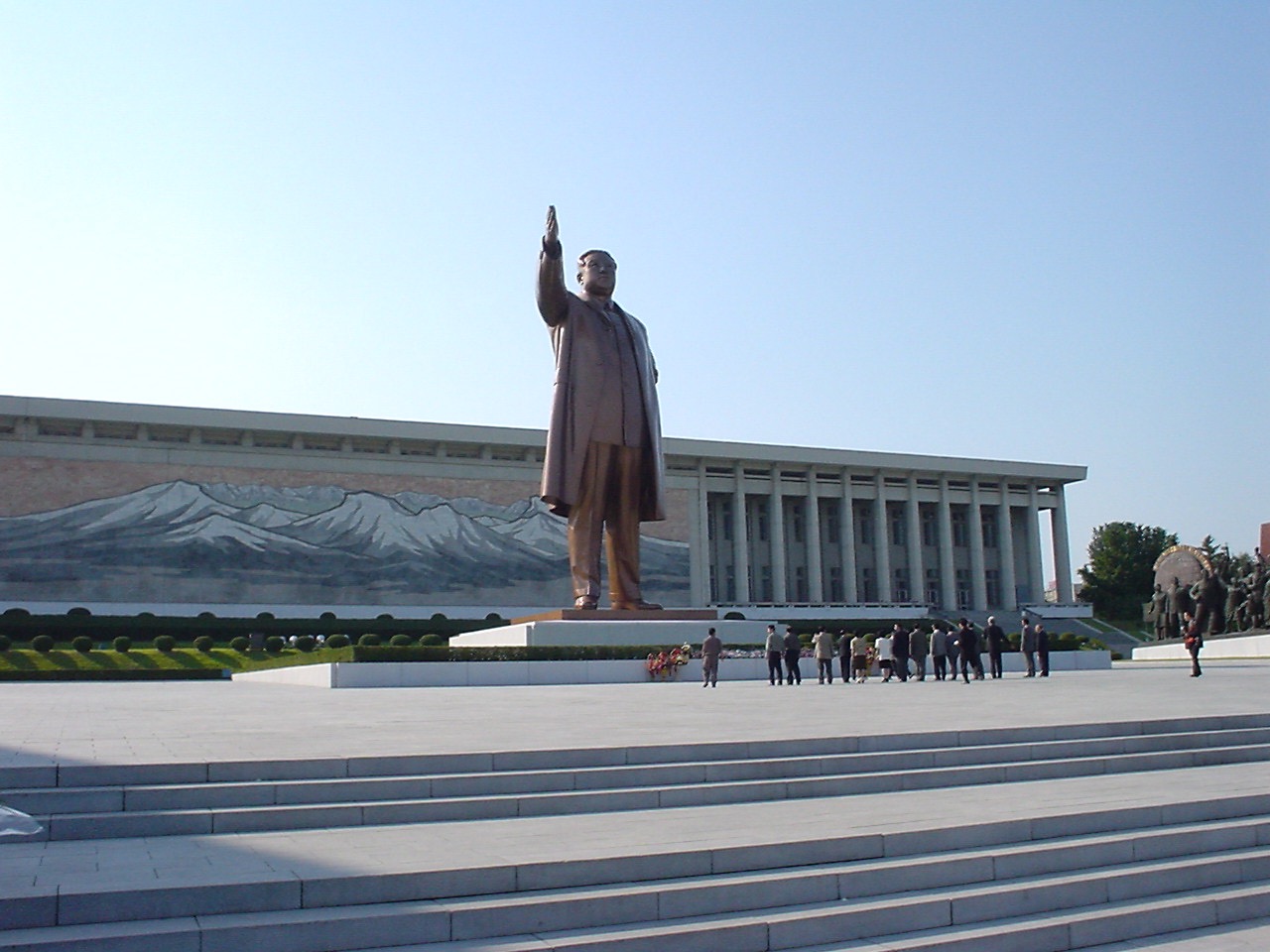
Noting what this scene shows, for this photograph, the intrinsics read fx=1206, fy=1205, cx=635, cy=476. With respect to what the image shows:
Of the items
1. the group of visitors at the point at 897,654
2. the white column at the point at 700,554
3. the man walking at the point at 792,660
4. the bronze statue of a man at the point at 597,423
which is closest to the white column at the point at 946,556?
the white column at the point at 700,554

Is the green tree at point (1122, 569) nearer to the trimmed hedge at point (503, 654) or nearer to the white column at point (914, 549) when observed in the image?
the white column at point (914, 549)

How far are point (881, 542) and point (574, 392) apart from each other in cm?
3315

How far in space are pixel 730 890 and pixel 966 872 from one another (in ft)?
3.92

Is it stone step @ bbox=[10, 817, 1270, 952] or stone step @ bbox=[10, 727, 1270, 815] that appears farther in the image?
stone step @ bbox=[10, 727, 1270, 815]

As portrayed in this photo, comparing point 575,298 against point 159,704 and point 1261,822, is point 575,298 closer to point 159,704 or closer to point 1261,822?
point 159,704

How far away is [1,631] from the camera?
3025 cm

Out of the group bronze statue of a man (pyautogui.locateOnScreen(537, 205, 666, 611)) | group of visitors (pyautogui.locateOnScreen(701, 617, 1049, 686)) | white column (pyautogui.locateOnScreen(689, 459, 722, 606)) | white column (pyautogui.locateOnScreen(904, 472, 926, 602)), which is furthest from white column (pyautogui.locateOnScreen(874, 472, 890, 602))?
bronze statue of a man (pyautogui.locateOnScreen(537, 205, 666, 611))

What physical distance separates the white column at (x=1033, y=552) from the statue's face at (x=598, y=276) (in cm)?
3785

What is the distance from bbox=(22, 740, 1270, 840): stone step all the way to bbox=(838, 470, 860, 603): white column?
40.4 metres

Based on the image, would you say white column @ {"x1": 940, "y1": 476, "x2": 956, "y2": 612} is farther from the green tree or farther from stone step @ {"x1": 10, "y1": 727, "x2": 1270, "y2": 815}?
stone step @ {"x1": 10, "y1": 727, "x2": 1270, "y2": 815}

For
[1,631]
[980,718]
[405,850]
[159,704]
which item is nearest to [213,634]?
[1,631]

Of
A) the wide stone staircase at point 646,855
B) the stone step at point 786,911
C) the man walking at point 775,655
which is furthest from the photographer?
the man walking at point 775,655

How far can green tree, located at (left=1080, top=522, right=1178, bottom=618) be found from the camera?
191 ft

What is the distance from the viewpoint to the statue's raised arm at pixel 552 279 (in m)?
16.9
